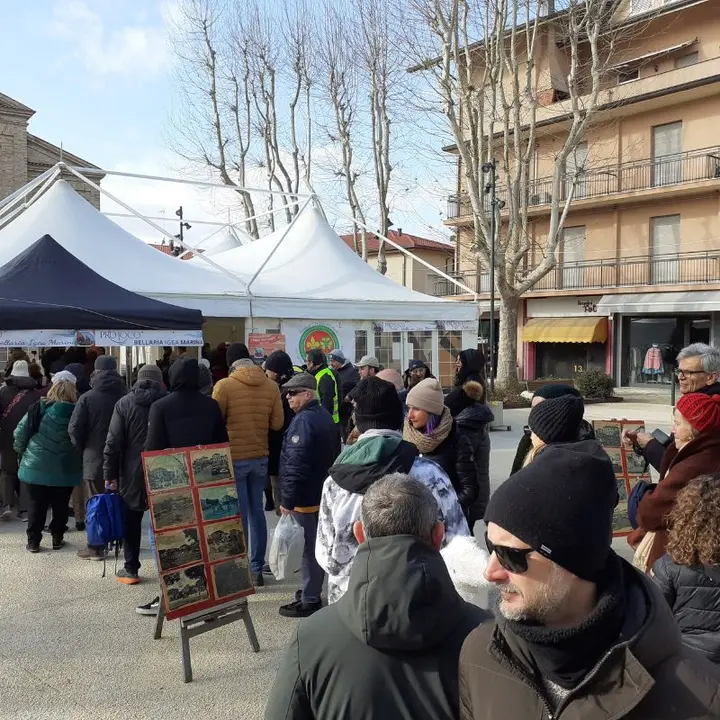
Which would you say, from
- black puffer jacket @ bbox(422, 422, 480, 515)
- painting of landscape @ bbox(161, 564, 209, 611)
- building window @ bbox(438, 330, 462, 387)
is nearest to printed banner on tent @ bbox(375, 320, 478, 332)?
building window @ bbox(438, 330, 462, 387)

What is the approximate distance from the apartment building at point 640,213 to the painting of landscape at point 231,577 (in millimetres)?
22385

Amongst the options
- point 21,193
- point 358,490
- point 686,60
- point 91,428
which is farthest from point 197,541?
point 686,60

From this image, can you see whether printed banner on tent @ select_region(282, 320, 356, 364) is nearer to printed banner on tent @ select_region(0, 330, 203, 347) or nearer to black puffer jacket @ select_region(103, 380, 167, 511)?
printed banner on tent @ select_region(0, 330, 203, 347)

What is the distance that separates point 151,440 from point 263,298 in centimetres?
676

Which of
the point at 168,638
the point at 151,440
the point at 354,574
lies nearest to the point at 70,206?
the point at 151,440

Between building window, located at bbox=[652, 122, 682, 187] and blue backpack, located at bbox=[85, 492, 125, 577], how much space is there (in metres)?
26.1

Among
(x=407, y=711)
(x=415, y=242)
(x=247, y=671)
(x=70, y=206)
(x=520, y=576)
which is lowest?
(x=247, y=671)

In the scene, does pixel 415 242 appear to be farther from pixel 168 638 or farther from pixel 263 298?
pixel 168 638

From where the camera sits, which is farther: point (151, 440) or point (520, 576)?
point (151, 440)

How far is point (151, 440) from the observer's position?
16.7ft

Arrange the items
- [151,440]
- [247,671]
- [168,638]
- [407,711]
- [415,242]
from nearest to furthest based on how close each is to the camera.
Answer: [407,711] < [247,671] < [168,638] < [151,440] < [415,242]

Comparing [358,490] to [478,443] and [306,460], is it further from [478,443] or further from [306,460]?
[478,443]

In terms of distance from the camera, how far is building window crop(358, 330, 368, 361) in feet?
41.8

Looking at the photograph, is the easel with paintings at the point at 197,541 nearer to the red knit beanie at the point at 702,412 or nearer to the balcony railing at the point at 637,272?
the red knit beanie at the point at 702,412
